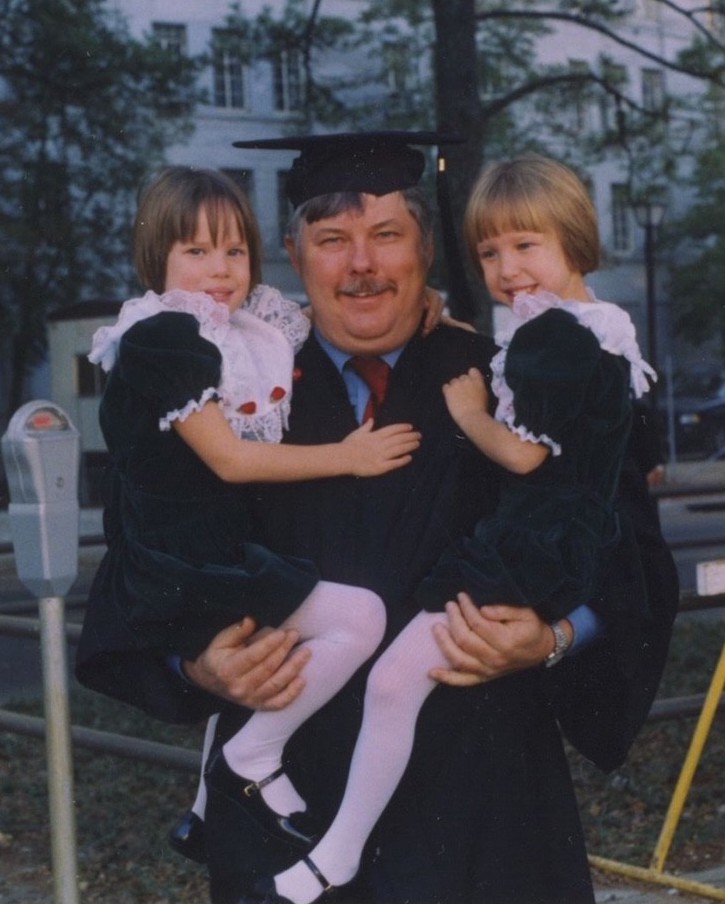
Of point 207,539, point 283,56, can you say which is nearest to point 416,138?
point 207,539

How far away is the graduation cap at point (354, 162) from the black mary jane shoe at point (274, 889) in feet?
4.07

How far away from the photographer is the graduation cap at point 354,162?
3367mm

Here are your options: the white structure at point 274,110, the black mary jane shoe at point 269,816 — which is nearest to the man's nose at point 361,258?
the black mary jane shoe at point 269,816

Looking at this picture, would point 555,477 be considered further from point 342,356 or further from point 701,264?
point 701,264

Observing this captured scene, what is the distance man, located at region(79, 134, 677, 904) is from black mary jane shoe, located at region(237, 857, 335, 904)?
A: 61mm

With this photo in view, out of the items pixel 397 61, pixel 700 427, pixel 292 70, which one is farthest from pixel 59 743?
pixel 700 427

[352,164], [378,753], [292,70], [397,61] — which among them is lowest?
[378,753]

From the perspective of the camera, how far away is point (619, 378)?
3.08 metres

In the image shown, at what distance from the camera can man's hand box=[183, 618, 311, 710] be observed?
305 cm

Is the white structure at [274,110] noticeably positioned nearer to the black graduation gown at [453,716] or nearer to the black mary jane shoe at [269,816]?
the black graduation gown at [453,716]

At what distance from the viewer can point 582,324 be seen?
3.09 m

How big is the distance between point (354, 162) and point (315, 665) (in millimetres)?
972

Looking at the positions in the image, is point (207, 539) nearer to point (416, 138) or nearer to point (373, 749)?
point (373, 749)

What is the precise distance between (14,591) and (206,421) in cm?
663
